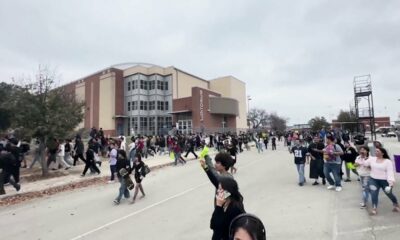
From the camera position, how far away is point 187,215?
23.4ft

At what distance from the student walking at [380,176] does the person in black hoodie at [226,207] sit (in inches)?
188

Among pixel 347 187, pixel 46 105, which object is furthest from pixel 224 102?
pixel 347 187

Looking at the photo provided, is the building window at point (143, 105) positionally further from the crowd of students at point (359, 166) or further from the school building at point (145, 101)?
the crowd of students at point (359, 166)

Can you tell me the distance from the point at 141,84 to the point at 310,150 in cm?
4503

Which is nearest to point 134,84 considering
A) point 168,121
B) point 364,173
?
point 168,121

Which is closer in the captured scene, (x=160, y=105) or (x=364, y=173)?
(x=364, y=173)

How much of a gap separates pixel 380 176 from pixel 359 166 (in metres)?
0.75

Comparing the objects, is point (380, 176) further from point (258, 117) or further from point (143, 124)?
point (258, 117)

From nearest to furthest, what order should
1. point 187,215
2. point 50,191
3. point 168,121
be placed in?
point 187,215
point 50,191
point 168,121

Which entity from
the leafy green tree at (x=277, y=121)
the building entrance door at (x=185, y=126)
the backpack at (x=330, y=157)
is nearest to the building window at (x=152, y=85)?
the building entrance door at (x=185, y=126)

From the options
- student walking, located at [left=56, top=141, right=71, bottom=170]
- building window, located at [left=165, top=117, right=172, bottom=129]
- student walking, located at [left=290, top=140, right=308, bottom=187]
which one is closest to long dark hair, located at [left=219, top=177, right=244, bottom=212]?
student walking, located at [left=290, top=140, right=308, bottom=187]

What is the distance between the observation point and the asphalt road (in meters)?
5.79

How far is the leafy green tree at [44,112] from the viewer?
1392 cm

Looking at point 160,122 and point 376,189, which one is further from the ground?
point 160,122
